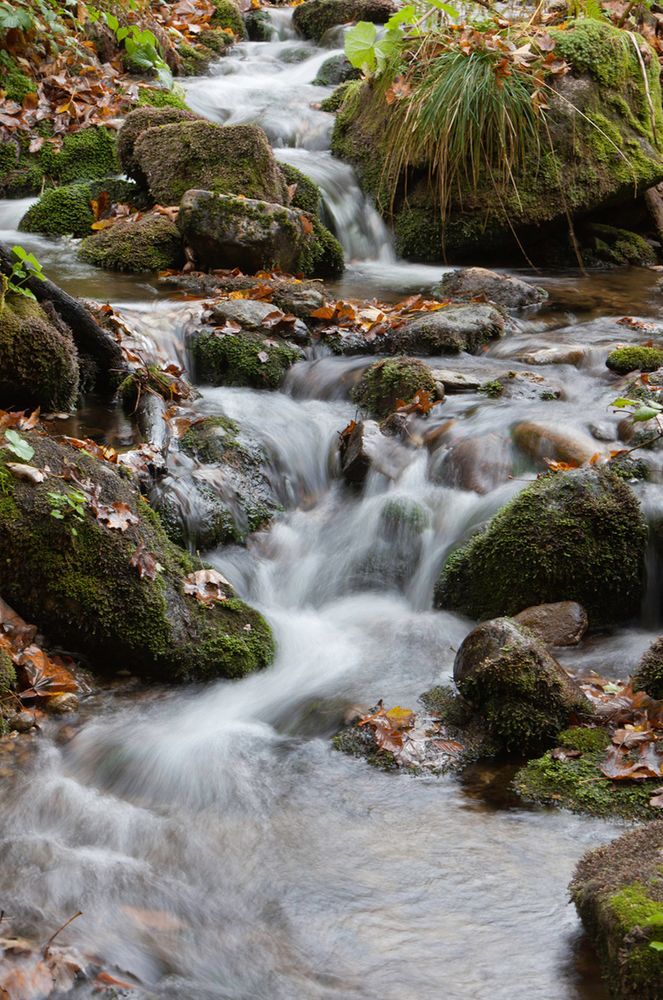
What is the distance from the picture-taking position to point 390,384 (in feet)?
20.5

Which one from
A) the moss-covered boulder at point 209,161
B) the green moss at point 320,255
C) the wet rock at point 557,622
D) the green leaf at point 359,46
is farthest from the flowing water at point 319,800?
the green leaf at point 359,46

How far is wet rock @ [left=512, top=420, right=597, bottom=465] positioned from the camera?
5.52 metres

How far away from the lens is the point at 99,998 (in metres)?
2.41

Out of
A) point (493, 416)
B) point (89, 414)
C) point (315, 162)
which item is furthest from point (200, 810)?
point (315, 162)

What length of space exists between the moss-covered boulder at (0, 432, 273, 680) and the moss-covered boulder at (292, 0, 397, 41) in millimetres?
12213

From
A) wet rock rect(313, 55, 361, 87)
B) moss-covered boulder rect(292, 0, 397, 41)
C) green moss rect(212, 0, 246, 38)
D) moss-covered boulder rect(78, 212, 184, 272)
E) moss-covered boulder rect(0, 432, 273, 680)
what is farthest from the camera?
green moss rect(212, 0, 246, 38)

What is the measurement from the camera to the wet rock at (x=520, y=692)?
368cm

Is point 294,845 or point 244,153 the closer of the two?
point 294,845

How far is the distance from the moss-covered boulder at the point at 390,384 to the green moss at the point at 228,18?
10352 mm

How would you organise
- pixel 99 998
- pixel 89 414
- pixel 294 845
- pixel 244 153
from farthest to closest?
1. pixel 244 153
2. pixel 89 414
3. pixel 294 845
4. pixel 99 998

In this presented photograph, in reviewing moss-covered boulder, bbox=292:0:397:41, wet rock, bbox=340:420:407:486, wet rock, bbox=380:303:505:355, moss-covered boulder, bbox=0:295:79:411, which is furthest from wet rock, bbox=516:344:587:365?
moss-covered boulder, bbox=292:0:397:41

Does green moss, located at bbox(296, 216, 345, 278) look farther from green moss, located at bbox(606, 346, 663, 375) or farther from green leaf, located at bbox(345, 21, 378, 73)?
green moss, located at bbox(606, 346, 663, 375)

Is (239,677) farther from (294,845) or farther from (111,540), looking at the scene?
(294,845)

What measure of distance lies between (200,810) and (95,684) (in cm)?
90
